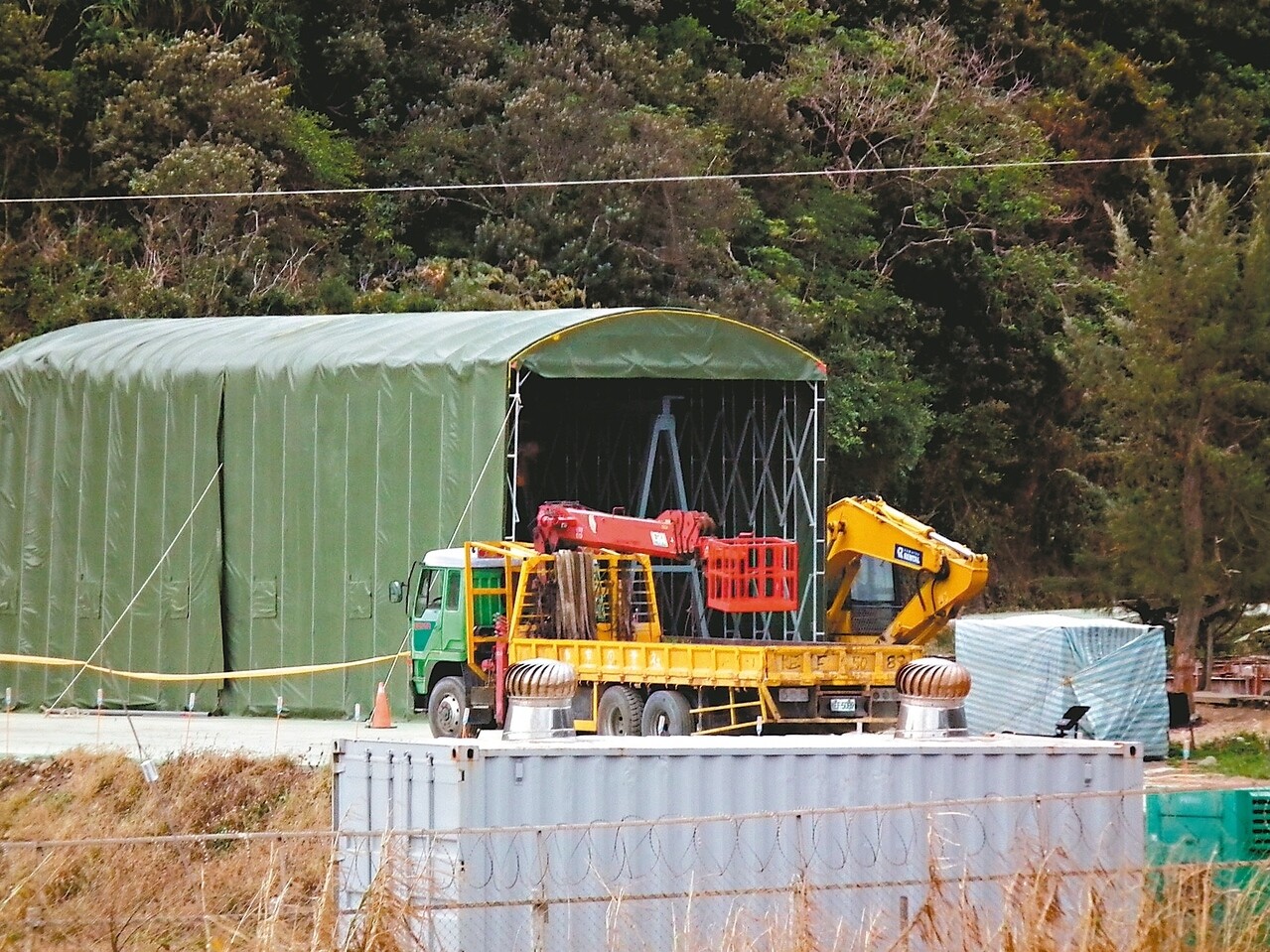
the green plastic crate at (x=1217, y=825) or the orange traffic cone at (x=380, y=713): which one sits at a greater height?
the green plastic crate at (x=1217, y=825)

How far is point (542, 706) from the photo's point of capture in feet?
52.6

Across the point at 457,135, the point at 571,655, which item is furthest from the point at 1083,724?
the point at 457,135

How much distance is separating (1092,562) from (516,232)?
1553 cm

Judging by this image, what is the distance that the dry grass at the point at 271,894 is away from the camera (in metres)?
11.3

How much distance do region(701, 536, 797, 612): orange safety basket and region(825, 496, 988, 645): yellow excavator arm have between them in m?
1.53

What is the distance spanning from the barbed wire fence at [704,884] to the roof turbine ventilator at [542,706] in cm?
157

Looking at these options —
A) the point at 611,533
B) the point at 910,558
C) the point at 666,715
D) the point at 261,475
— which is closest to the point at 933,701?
the point at 666,715

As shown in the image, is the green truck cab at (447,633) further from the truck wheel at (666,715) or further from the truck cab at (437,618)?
the truck wheel at (666,715)

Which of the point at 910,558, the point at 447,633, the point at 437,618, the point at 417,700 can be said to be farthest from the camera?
the point at 910,558

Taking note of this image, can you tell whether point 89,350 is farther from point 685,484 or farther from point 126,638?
point 685,484

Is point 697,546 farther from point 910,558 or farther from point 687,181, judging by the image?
point 687,181

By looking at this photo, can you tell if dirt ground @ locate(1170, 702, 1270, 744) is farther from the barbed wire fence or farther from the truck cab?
the barbed wire fence

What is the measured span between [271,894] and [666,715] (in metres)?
7.10

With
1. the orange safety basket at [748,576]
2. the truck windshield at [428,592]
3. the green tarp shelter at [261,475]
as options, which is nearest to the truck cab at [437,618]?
the truck windshield at [428,592]
